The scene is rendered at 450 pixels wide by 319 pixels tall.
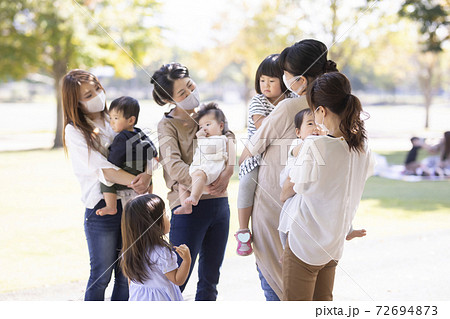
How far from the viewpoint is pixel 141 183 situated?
2.24 m

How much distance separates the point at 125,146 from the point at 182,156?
0.78ft

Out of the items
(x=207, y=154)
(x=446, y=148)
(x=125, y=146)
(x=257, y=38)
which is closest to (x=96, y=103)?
(x=125, y=146)

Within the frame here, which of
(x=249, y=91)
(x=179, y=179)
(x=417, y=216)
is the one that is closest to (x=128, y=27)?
(x=249, y=91)

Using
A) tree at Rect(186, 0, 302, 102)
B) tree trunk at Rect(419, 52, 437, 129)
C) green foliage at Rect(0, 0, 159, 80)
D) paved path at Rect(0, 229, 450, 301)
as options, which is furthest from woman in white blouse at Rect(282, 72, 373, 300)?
tree trunk at Rect(419, 52, 437, 129)

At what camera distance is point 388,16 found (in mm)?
15633

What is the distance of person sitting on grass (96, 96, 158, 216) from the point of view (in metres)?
2.24

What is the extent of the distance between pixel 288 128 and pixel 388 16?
587 inches

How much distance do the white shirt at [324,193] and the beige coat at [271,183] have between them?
0.87 ft

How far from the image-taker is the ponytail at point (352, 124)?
5.57 feet

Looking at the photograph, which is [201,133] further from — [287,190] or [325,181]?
[325,181]

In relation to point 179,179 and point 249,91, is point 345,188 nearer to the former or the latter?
point 179,179

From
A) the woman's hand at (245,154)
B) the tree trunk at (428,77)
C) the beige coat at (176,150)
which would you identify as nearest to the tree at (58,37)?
the beige coat at (176,150)

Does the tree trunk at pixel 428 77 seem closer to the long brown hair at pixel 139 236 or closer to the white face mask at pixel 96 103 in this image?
the white face mask at pixel 96 103

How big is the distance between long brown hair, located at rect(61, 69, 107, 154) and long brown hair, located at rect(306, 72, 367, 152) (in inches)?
38.9
